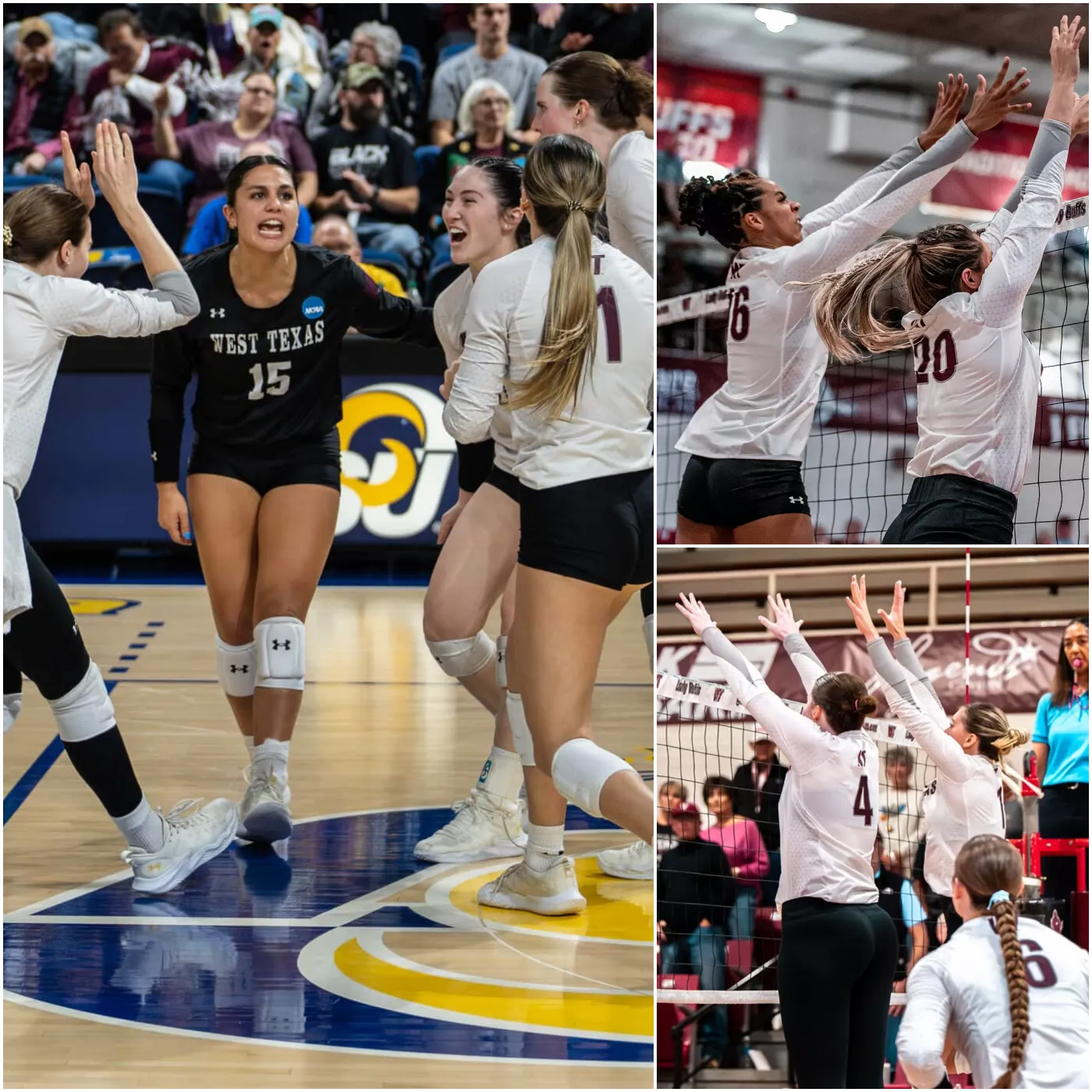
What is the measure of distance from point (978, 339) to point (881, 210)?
29cm

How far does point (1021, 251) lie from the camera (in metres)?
2.30

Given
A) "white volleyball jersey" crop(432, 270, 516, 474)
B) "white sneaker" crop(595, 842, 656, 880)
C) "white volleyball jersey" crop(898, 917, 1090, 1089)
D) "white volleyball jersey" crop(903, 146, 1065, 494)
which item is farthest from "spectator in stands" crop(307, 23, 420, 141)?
"white volleyball jersey" crop(898, 917, 1090, 1089)

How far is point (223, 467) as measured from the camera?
389cm

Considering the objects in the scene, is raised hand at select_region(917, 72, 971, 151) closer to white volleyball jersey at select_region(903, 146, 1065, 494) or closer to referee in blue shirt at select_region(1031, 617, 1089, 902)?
white volleyball jersey at select_region(903, 146, 1065, 494)

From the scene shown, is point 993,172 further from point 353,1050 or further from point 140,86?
point 353,1050

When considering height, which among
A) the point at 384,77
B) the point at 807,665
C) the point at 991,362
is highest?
the point at 384,77

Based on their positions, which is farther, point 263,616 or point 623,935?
point 263,616

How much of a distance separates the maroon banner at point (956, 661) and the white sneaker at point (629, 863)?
1.78 ft

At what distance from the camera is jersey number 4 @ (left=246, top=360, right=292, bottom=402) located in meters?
3.87

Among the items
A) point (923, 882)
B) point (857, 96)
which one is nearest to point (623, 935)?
point (923, 882)

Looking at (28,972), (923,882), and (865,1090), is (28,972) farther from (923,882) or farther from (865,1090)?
(923,882)

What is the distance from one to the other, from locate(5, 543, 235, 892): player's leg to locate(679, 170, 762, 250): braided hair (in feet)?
5.44

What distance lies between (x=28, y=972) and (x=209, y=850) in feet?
2.45

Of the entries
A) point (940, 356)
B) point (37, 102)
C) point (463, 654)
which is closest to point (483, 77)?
point (37, 102)
